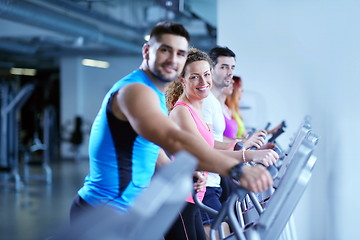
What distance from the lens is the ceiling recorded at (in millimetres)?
6465

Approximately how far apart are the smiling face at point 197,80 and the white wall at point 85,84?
453 inches

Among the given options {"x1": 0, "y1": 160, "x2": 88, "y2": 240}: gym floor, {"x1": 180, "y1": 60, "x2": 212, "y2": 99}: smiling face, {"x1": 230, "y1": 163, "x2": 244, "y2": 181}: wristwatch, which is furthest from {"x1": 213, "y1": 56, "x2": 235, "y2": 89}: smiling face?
{"x1": 230, "y1": 163, "x2": 244, "y2": 181}: wristwatch

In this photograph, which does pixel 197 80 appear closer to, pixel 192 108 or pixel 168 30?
pixel 192 108

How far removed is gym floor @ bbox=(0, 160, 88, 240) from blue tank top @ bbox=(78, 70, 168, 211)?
1916 millimetres

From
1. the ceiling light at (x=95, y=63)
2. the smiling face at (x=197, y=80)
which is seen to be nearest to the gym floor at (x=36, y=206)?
the smiling face at (x=197, y=80)

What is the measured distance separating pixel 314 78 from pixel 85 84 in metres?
10.7

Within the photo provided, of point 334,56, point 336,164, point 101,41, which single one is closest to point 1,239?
point 336,164

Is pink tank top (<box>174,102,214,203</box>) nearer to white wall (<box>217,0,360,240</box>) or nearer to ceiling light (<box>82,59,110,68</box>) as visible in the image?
white wall (<box>217,0,360,240</box>)

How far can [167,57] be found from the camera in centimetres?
173

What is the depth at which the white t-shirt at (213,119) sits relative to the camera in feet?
9.50

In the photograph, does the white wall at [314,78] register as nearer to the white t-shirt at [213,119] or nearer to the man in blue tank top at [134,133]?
the white t-shirt at [213,119]

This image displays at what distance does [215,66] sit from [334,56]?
140 cm

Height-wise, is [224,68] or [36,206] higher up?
[224,68]

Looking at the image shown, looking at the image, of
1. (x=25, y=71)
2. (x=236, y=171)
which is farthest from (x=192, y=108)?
(x=25, y=71)
